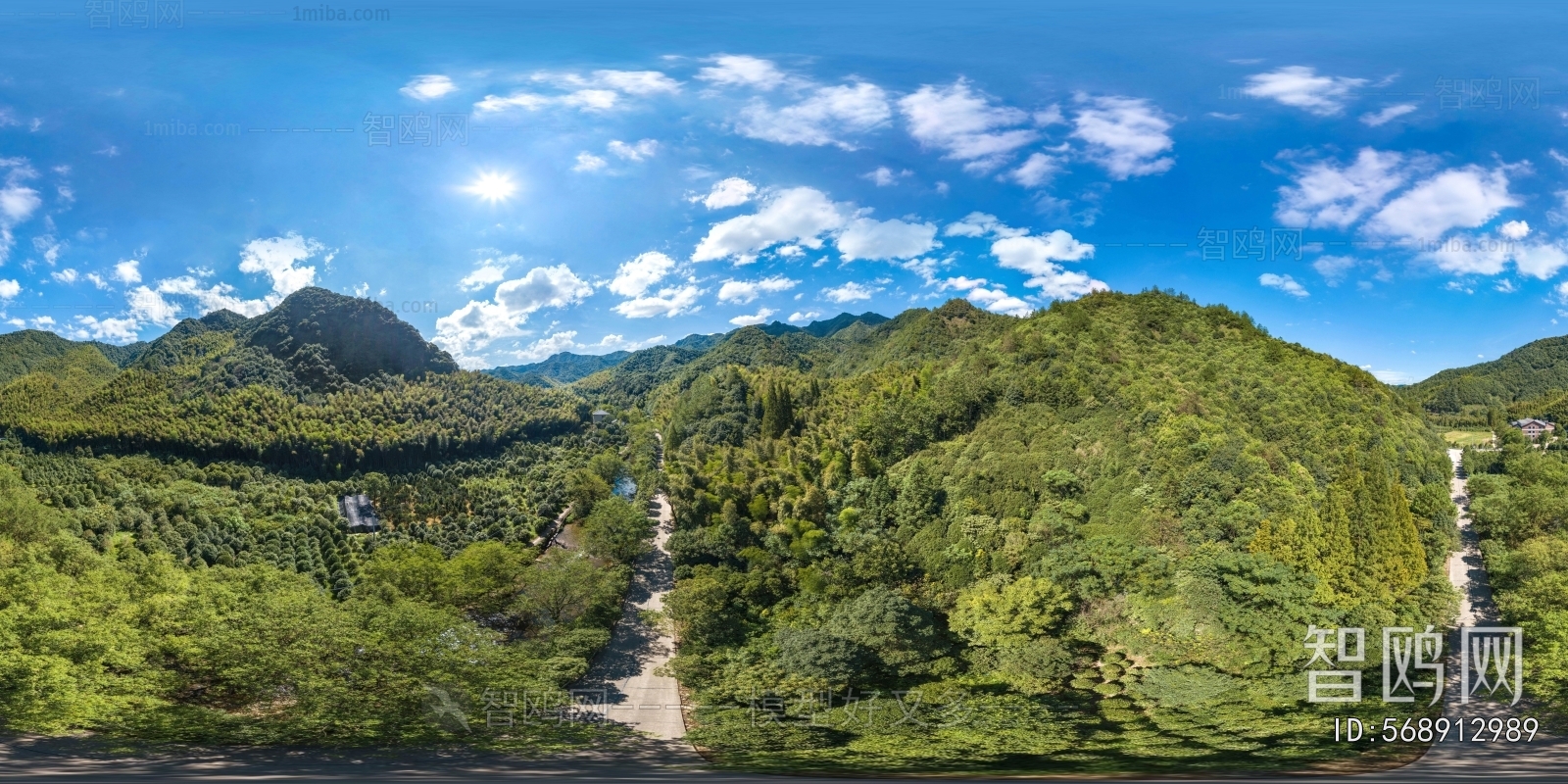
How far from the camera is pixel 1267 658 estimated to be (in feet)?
42.9

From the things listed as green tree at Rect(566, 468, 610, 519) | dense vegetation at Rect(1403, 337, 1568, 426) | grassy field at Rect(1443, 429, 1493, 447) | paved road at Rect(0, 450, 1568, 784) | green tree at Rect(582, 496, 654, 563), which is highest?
dense vegetation at Rect(1403, 337, 1568, 426)

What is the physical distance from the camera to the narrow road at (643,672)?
44.4 feet

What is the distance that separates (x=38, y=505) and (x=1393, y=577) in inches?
1271

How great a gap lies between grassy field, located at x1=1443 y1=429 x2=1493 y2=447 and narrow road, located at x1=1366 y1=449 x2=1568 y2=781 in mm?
9401

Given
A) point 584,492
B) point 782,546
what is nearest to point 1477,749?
point 782,546

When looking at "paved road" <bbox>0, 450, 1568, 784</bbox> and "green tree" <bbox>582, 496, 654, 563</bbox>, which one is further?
"green tree" <bbox>582, 496, 654, 563</bbox>

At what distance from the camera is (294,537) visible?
1891cm

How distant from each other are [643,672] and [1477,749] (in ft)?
51.5

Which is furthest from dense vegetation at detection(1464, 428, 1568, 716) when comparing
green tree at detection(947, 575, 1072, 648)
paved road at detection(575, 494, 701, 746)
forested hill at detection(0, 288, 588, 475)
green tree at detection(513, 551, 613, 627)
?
forested hill at detection(0, 288, 588, 475)

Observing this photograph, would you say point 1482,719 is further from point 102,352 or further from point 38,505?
point 102,352

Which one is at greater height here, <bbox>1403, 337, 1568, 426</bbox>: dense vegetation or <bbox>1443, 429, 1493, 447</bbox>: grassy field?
<bbox>1403, 337, 1568, 426</bbox>: dense vegetation

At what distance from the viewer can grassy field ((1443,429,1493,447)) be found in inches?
892

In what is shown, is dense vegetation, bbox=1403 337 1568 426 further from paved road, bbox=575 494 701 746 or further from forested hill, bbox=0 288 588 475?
forested hill, bbox=0 288 588 475

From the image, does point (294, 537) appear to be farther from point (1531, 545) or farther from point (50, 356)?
point (1531, 545)
